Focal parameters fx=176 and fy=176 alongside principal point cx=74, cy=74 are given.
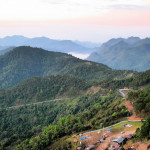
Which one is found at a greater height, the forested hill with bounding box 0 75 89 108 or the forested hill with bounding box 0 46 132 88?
the forested hill with bounding box 0 46 132 88

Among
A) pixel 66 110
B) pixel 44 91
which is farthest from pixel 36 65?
pixel 66 110

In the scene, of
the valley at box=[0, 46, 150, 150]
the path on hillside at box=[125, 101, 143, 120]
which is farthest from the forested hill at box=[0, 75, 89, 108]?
the path on hillside at box=[125, 101, 143, 120]

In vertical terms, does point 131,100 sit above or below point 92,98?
above

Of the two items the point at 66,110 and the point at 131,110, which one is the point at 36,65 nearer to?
the point at 66,110

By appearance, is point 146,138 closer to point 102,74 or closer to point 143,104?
point 143,104

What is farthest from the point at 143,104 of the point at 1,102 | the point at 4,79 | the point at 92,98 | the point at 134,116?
the point at 4,79

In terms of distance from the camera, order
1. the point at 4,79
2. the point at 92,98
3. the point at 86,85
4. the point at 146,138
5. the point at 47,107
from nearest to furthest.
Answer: the point at 146,138 → the point at 92,98 → the point at 47,107 → the point at 86,85 → the point at 4,79

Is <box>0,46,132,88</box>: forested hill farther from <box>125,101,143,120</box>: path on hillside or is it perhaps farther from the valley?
<box>125,101,143,120</box>: path on hillside
